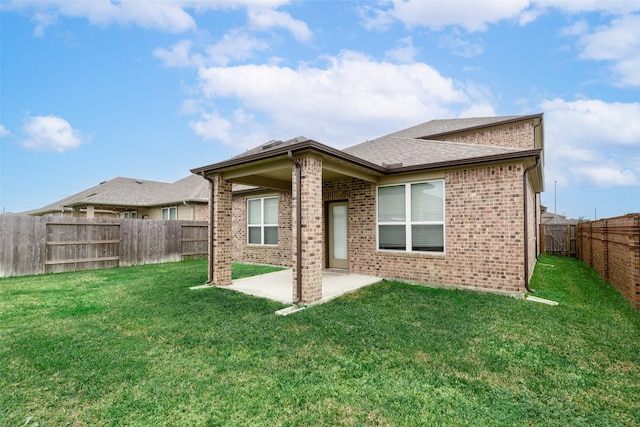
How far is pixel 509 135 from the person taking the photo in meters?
12.7

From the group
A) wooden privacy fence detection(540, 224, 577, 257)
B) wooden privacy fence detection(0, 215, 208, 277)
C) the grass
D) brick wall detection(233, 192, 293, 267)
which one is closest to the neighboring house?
wooden privacy fence detection(0, 215, 208, 277)

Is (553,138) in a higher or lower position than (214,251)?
higher

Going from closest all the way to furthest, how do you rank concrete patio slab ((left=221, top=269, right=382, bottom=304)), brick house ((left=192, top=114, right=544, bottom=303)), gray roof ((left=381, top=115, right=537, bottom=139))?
brick house ((left=192, top=114, right=544, bottom=303)) → concrete patio slab ((left=221, top=269, right=382, bottom=304)) → gray roof ((left=381, top=115, right=537, bottom=139))

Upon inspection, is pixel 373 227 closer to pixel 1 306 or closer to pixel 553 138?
pixel 1 306

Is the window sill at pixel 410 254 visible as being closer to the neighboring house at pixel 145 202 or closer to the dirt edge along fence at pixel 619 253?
the dirt edge along fence at pixel 619 253

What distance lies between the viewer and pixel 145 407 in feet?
8.50

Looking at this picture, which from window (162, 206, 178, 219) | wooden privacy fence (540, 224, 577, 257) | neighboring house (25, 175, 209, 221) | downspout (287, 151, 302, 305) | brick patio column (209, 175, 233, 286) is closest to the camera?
downspout (287, 151, 302, 305)

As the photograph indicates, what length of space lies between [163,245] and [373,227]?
9.33 m

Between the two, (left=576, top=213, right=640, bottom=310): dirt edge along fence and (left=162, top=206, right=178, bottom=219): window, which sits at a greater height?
(left=162, top=206, right=178, bottom=219): window

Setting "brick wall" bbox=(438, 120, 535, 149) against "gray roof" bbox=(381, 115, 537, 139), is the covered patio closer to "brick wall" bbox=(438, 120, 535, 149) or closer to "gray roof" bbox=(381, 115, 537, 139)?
"gray roof" bbox=(381, 115, 537, 139)

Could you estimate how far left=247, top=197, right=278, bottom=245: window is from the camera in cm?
1094

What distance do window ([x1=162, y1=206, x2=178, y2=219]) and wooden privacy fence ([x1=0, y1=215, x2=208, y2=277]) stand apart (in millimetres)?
4588

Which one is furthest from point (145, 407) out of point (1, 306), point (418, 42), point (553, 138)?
point (553, 138)

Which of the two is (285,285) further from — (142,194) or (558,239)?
(142,194)
